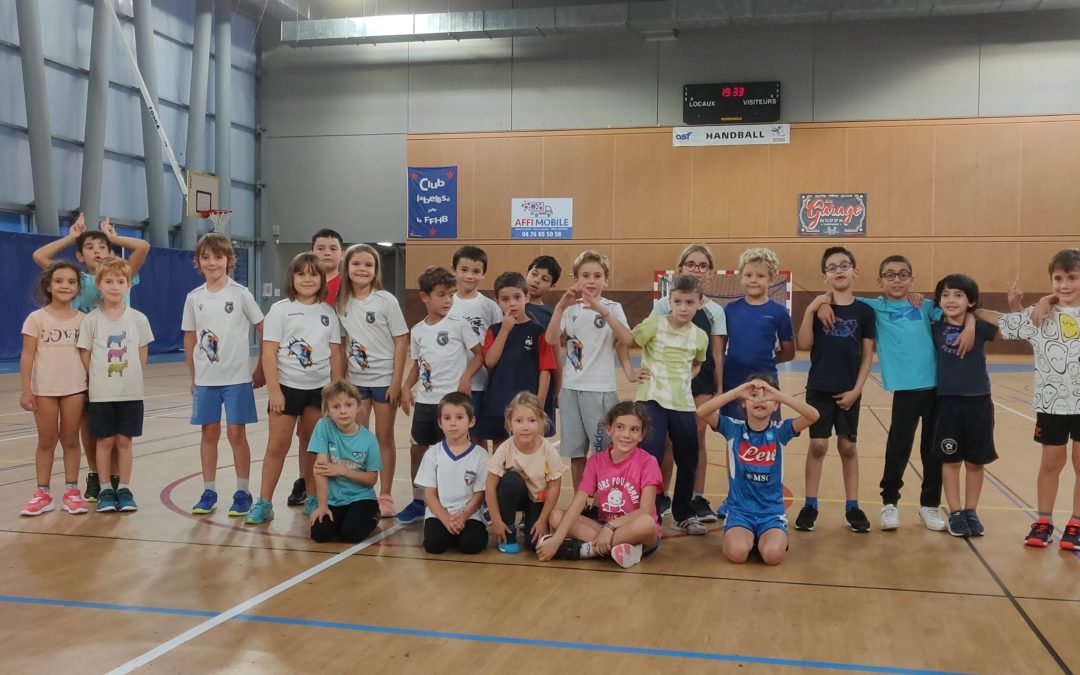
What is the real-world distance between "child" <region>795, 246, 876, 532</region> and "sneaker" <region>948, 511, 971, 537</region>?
421 mm

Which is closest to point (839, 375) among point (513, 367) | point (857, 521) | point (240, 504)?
point (857, 521)

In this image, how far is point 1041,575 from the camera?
389cm

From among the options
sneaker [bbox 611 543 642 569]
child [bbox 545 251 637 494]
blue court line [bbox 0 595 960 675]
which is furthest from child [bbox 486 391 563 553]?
blue court line [bbox 0 595 960 675]

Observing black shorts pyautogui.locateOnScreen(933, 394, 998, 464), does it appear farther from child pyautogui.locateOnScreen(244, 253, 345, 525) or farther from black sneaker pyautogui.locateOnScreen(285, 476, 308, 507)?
black sneaker pyautogui.locateOnScreen(285, 476, 308, 507)

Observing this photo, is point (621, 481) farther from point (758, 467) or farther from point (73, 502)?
point (73, 502)

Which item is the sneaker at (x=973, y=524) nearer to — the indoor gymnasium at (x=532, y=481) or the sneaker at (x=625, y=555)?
the indoor gymnasium at (x=532, y=481)

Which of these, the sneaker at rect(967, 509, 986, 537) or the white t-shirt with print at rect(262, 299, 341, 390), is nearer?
the sneaker at rect(967, 509, 986, 537)

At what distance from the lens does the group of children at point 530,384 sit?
171 inches

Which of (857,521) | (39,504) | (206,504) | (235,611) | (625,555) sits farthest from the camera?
(206,504)

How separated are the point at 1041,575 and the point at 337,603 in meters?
3.11

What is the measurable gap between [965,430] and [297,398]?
144 inches

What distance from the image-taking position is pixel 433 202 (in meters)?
20.4

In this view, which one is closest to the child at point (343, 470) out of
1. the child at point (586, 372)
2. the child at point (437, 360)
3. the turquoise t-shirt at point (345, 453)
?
the turquoise t-shirt at point (345, 453)

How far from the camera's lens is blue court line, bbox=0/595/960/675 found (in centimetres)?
284
